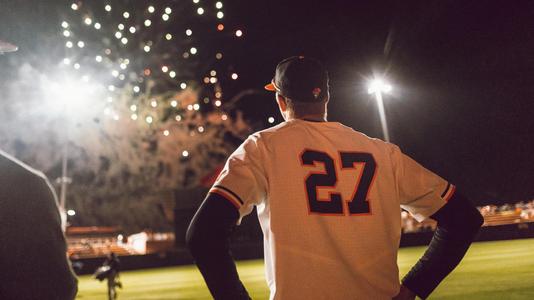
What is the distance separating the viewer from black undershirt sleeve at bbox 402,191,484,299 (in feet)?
8.71

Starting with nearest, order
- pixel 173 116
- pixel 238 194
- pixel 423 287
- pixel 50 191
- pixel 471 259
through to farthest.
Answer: pixel 50 191, pixel 238 194, pixel 423 287, pixel 471 259, pixel 173 116

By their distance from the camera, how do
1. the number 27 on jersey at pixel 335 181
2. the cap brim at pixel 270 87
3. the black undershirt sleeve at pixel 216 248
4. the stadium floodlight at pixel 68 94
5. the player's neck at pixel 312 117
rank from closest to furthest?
1. the black undershirt sleeve at pixel 216 248
2. the number 27 on jersey at pixel 335 181
3. the player's neck at pixel 312 117
4. the cap brim at pixel 270 87
5. the stadium floodlight at pixel 68 94

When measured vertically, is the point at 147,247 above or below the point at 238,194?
below

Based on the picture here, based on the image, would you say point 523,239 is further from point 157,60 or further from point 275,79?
point 275,79

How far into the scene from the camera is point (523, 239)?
71.3 ft

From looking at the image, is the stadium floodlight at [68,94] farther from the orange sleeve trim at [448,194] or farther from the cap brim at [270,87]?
the orange sleeve trim at [448,194]

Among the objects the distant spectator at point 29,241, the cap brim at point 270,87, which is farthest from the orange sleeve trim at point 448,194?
the distant spectator at point 29,241

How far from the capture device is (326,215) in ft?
7.79

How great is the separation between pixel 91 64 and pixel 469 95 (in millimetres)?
29889

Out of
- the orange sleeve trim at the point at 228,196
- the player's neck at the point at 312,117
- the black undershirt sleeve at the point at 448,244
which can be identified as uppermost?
the player's neck at the point at 312,117

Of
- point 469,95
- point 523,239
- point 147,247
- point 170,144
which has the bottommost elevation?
point 147,247

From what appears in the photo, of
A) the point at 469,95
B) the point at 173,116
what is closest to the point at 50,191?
the point at 173,116

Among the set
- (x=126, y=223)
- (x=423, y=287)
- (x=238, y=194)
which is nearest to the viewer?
(x=238, y=194)

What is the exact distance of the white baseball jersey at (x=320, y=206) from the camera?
2293 millimetres
